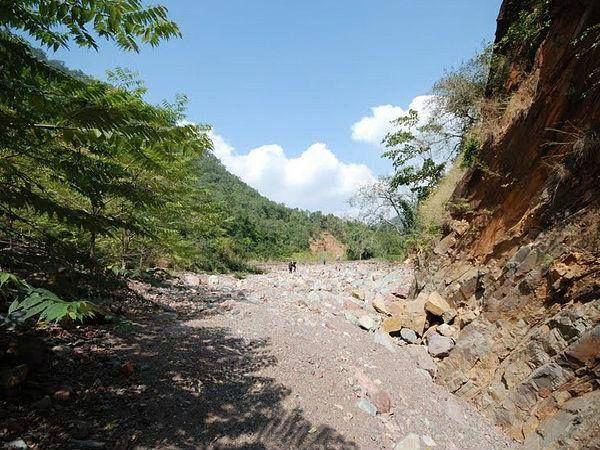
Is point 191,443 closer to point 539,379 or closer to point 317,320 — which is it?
point 539,379

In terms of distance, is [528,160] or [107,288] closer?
[107,288]

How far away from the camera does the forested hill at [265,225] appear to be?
136ft


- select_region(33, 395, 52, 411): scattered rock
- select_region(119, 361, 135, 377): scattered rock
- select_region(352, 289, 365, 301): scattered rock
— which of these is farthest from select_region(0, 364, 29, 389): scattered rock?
select_region(352, 289, 365, 301): scattered rock

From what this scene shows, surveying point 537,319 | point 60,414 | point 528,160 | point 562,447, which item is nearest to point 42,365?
point 60,414

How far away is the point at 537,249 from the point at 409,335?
10.9 feet

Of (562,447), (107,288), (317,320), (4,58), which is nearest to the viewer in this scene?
(4,58)

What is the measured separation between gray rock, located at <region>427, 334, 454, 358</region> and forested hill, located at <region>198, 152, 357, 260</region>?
2076 cm

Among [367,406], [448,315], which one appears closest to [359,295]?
[448,315]

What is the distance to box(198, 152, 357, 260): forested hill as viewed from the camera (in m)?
41.5

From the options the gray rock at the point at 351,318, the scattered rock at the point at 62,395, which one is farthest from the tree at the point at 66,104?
the gray rock at the point at 351,318

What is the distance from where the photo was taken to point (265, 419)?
4.85m

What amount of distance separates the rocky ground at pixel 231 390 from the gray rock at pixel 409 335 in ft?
0.08

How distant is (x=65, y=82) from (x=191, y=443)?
389 centimetres

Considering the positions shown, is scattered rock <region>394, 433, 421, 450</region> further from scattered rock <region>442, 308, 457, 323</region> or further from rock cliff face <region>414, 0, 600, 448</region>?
scattered rock <region>442, 308, 457, 323</region>
